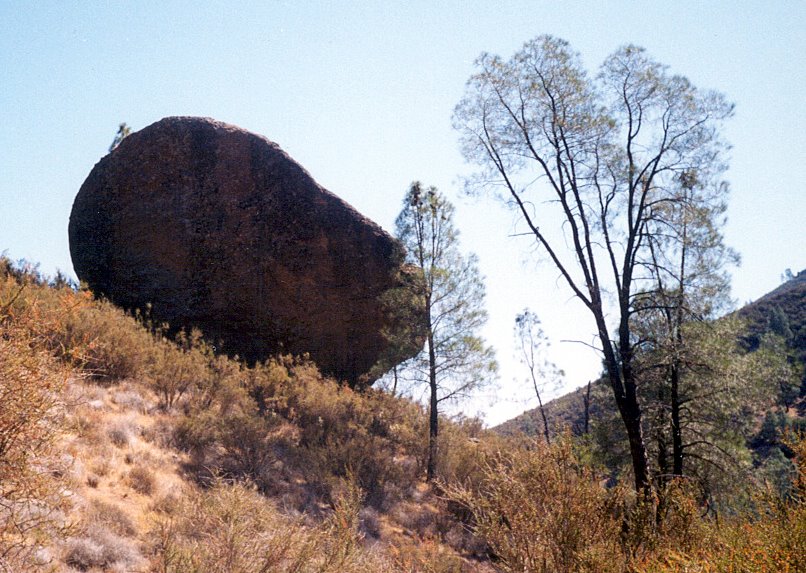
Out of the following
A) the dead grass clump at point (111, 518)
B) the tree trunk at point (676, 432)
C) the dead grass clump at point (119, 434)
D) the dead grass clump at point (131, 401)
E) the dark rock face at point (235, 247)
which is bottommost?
the tree trunk at point (676, 432)

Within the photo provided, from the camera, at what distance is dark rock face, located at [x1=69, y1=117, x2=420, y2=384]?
14.4 m

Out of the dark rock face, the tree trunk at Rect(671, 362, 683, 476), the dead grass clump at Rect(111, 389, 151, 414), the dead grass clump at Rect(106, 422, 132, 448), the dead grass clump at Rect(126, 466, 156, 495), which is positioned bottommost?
the tree trunk at Rect(671, 362, 683, 476)

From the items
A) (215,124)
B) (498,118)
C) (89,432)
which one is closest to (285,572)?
(89,432)

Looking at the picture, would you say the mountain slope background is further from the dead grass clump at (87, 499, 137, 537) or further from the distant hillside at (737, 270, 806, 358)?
the dead grass clump at (87, 499, 137, 537)

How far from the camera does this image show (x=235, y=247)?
48.2ft

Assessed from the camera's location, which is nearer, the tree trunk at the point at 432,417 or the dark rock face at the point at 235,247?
the tree trunk at the point at 432,417

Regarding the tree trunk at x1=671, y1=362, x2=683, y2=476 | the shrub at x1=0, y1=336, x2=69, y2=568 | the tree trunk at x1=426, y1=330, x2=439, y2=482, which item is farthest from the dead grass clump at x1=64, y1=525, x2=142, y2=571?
the tree trunk at x1=671, y1=362, x2=683, y2=476

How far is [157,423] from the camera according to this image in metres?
8.53

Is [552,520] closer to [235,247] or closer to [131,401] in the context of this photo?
[131,401]

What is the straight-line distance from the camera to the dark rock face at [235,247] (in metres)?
14.4

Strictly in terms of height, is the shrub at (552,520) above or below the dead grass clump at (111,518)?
below

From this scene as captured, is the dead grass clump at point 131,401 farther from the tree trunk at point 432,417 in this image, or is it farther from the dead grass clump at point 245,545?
the tree trunk at point 432,417

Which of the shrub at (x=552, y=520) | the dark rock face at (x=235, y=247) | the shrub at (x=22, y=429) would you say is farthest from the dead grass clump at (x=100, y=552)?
the dark rock face at (x=235, y=247)

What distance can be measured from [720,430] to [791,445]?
980 centimetres
